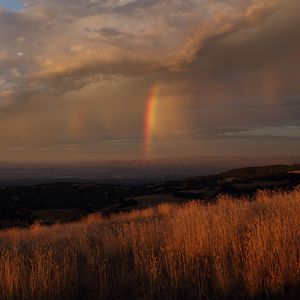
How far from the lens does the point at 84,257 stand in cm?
892

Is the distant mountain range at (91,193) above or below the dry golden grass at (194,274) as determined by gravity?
below

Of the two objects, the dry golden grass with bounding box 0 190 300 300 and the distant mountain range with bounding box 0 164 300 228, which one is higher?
the dry golden grass with bounding box 0 190 300 300

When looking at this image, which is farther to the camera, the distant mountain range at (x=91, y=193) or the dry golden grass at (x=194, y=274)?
the distant mountain range at (x=91, y=193)

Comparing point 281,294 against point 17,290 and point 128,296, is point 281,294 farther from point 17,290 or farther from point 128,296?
point 17,290

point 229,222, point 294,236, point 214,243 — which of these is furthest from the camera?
point 229,222

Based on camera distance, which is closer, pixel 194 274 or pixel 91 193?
pixel 194 274

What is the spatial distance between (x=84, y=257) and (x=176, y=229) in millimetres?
2077

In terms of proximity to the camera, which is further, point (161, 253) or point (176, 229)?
point (176, 229)

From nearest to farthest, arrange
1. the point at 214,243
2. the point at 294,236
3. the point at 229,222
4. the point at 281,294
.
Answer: the point at 281,294
the point at 294,236
the point at 214,243
the point at 229,222

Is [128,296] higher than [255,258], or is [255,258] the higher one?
[255,258]

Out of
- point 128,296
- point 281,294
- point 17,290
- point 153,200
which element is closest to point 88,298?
point 128,296

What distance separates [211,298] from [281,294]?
3.14ft

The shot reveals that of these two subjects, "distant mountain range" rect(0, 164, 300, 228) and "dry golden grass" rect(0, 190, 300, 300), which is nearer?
"dry golden grass" rect(0, 190, 300, 300)

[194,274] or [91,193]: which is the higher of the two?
[194,274]
